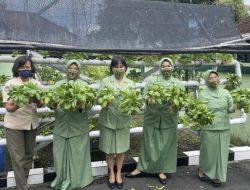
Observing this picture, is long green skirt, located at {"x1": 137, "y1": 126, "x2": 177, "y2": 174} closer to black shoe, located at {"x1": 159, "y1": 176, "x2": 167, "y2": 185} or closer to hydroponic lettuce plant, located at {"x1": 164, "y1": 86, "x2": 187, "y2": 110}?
black shoe, located at {"x1": 159, "y1": 176, "x2": 167, "y2": 185}

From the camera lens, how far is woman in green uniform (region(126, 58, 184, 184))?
4.62m

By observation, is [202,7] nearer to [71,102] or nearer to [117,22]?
[117,22]

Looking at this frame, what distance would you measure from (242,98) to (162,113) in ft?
3.16

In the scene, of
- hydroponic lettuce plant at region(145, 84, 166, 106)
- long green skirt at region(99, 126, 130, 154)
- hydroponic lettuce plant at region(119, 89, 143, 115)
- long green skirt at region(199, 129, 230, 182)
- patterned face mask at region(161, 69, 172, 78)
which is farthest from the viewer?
long green skirt at region(199, 129, 230, 182)

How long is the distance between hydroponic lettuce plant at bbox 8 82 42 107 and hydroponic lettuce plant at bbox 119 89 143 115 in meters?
0.90

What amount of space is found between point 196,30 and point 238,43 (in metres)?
0.70

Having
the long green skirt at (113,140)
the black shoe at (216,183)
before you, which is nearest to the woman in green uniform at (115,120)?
the long green skirt at (113,140)

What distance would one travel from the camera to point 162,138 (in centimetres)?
476

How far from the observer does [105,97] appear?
4137 millimetres

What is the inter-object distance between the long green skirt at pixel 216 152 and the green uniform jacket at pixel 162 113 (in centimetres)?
46

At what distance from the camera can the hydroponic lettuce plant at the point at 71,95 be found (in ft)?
13.0

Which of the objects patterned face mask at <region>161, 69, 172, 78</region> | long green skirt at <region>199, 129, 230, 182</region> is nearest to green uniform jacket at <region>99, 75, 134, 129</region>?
patterned face mask at <region>161, 69, 172, 78</region>

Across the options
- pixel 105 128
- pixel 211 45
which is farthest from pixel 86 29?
pixel 211 45

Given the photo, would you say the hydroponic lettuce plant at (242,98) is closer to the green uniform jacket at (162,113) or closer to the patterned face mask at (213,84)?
the patterned face mask at (213,84)
